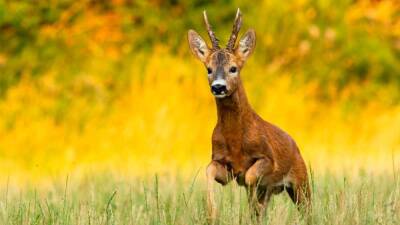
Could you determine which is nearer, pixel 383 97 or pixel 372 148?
pixel 372 148

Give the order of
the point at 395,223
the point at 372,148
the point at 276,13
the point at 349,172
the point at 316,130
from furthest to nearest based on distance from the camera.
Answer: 1. the point at 276,13
2. the point at 316,130
3. the point at 372,148
4. the point at 349,172
5. the point at 395,223

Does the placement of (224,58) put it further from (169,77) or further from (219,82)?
(169,77)

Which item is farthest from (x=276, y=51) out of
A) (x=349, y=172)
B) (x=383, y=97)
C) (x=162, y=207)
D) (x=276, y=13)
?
(x=162, y=207)

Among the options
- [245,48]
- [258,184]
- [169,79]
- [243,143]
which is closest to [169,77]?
[169,79]

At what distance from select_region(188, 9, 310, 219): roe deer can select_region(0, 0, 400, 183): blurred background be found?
251 inches

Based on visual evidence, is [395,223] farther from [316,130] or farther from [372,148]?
[316,130]

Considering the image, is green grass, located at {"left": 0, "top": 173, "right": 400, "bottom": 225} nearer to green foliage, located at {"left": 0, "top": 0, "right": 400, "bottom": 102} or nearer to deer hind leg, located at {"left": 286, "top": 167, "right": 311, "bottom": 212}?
deer hind leg, located at {"left": 286, "top": 167, "right": 311, "bottom": 212}

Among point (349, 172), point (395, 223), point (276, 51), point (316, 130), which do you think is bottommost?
point (395, 223)

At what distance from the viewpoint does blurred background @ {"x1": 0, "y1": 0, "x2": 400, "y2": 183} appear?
1527 centimetres

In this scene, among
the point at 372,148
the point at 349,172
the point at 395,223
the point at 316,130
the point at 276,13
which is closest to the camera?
the point at 395,223

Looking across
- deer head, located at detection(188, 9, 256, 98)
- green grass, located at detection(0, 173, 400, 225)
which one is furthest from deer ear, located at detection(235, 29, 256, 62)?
green grass, located at detection(0, 173, 400, 225)

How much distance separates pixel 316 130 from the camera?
15828mm

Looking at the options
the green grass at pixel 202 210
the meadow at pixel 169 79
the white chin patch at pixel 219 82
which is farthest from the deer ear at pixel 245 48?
the meadow at pixel 169 79

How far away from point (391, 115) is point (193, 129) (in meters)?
2.82
